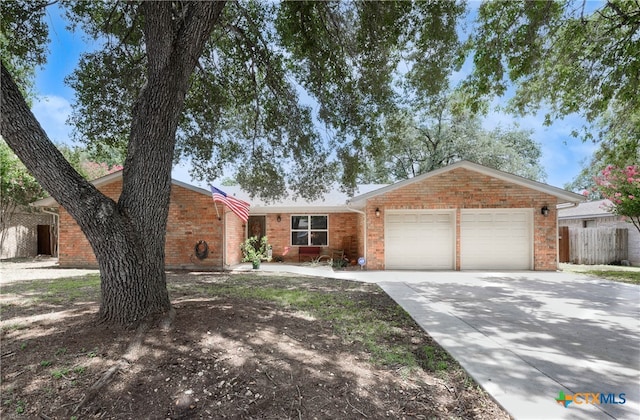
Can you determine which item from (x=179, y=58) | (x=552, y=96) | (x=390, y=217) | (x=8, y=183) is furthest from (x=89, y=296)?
(x=8, y=183)

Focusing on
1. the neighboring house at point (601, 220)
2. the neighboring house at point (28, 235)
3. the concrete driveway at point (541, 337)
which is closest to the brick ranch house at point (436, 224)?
the concrete driveway at point (541, 337)

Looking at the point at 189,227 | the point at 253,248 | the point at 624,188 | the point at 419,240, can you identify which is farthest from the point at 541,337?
the point at 624,188

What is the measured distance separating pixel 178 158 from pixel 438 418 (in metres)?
8.39

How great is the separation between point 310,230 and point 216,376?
11.7 metres

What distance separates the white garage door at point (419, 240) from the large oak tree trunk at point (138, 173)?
883 centimetres

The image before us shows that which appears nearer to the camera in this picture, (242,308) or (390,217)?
(242,308)

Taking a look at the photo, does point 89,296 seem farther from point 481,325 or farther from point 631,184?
point 631,184

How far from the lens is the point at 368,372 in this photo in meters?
3.20

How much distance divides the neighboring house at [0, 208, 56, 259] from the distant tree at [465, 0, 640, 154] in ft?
70.6

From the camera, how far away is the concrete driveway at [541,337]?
286 centimetres

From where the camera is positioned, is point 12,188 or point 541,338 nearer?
point 541,338

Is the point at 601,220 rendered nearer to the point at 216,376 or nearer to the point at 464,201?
the point at 464,201

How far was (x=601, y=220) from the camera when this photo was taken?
16.9 metres

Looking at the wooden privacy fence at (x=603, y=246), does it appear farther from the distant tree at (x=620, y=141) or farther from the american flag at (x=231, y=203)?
the american flag at (x=231, y=203)
